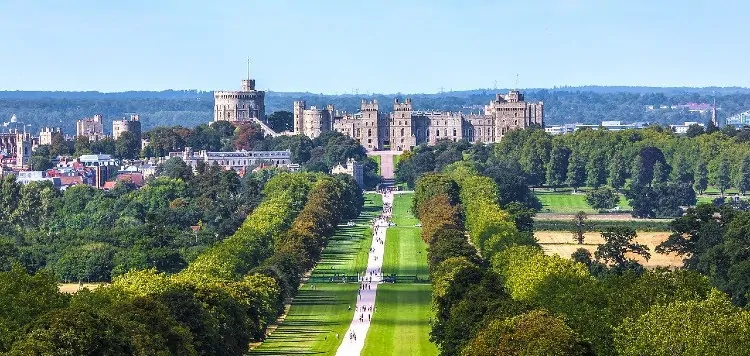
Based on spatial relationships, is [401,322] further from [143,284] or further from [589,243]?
[589,243]

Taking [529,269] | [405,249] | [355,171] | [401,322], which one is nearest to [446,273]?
[401,322]

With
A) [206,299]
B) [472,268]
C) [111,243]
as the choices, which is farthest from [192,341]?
[111,243]

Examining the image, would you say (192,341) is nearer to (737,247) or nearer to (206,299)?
(206,299)

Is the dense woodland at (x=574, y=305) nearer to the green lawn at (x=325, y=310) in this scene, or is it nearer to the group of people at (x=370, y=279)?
Result: the group of people at (x=370, y=279)

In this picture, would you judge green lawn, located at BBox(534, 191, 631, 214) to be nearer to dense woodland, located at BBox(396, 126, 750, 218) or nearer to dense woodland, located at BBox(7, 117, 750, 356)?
dense woodland, located at BBox(396, 126, 750, 218)

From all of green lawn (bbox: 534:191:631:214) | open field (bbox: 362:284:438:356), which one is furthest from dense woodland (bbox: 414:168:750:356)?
green lawn (bbox: 534:191:631:214)
